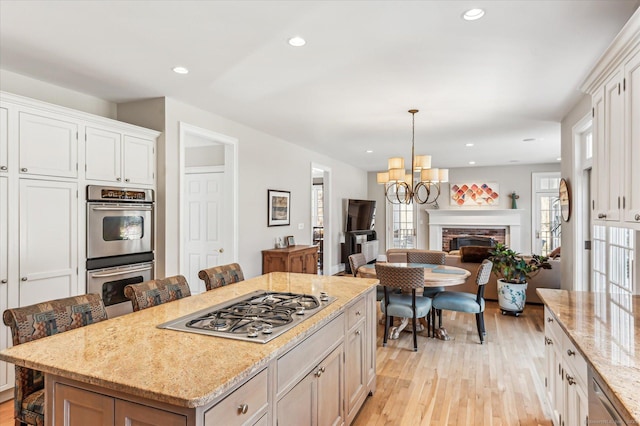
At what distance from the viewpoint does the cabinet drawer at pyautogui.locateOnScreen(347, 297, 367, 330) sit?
2.41m

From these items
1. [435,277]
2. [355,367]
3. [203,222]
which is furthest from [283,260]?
[355,367]

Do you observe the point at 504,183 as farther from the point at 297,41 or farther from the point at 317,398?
→ the point at 317,398

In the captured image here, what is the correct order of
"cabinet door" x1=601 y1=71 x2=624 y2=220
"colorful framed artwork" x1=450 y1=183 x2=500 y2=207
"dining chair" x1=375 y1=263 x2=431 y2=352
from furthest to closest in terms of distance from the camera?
"colorful framed artwork" x1=450 y1=183 x2=500 y2=207, "dining chair" x1=375 y1=263 x2=431 y2=352, "cabinet door" x1=601 y1=71 x2=624 y2=220

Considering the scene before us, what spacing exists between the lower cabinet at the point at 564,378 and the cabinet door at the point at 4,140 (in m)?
3.75

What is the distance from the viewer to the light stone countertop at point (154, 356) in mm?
1196

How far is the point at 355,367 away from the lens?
255 cm

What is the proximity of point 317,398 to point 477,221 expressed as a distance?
8.76 m

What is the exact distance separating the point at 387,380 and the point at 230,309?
72.8 inches

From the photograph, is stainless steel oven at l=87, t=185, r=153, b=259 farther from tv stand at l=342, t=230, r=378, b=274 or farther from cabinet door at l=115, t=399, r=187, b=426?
tv stand at l=342, t=230, r=378, b=274

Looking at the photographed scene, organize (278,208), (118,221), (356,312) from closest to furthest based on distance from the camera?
(356,312) → (118,221) → (278,208)

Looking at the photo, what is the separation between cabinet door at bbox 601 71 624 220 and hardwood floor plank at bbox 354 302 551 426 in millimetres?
1581

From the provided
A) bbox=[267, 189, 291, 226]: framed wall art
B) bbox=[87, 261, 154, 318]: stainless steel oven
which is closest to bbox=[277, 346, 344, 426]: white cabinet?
bbox=[87, 261, 154, 318]: stainless steel oven

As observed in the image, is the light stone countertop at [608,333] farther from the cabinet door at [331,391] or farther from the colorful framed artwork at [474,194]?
the colorful framed artwork at [474,194]

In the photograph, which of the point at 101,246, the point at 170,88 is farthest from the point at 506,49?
the point at 101,246
